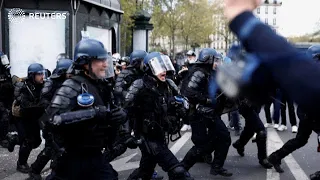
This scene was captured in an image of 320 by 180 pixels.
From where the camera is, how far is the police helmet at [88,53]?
3.83 meters

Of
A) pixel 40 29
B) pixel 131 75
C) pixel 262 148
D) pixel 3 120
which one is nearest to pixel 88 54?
pixel 131 75

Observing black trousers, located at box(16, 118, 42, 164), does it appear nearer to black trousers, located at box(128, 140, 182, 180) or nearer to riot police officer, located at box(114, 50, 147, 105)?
riot police officer, located at box(114, 50, 147, 105)

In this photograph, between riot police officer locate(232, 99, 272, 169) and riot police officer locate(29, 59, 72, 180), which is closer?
riot police officer locate(29, 59, 72, 180)

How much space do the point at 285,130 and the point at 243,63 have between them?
9.39 m

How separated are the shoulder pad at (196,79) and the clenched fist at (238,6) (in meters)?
4.73

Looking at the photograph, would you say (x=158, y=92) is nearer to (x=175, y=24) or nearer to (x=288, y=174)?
(x=288, y=174)

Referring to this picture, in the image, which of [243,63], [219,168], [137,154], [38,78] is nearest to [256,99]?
[243,63]

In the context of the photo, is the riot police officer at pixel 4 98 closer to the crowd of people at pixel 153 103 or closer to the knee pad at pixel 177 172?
the crowd of people at pixel 153 103

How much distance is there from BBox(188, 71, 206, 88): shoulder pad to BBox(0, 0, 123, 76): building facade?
5.38 m

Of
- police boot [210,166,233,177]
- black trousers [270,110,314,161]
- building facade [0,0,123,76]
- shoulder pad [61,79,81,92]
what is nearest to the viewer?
shoulder pad [61,79,81,92]

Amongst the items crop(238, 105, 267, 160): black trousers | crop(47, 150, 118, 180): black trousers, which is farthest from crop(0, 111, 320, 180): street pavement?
crop(47, 150, 118, 180): black trousers

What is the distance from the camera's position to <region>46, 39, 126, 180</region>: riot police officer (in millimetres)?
3535

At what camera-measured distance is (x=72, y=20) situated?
1082 cm

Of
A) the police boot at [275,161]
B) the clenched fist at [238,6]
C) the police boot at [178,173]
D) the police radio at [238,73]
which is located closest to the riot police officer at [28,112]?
the police boot at [178,173]
